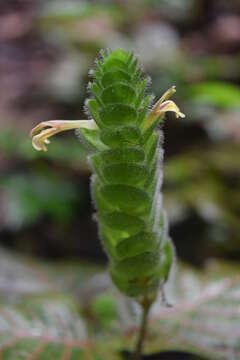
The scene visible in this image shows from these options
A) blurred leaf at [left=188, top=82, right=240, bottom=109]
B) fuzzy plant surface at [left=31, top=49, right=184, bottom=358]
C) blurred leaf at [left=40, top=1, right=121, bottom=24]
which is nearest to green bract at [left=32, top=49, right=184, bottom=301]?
fuzzy plant surface at [left=31, top=49, right=184, bottom=358]

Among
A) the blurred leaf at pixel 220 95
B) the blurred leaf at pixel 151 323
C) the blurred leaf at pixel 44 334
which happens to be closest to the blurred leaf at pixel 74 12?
the blurred leaf at pixel 220 95

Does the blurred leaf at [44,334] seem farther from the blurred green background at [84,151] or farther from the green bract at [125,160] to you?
the blurred green background at [84,151]

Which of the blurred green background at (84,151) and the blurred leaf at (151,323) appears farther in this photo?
the blurred green background at (84,151)

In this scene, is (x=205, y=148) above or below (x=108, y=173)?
below

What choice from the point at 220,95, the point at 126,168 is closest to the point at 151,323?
the point at 126,168

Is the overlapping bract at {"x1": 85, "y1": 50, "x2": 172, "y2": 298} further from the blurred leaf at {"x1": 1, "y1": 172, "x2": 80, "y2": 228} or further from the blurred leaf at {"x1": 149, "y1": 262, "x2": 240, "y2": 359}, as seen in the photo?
the blurred leaf at {"x1": 1, "y1": 172, "x2": 80, "y2": 228}

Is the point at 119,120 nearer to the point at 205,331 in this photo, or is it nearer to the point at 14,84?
the point at 205,331

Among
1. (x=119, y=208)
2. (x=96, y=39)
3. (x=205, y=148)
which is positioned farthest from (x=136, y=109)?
(x=96, y=39)

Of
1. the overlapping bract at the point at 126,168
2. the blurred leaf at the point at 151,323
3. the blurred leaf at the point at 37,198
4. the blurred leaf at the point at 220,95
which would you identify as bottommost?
the blurred leaf at the point at 37,198
